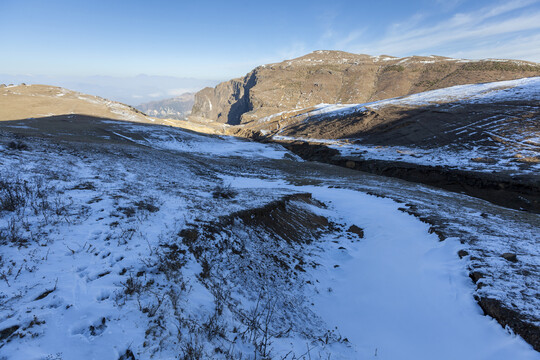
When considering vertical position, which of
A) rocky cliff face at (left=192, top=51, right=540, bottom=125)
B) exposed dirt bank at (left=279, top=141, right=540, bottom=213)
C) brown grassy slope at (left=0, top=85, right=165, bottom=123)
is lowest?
exposed dirt bank at (left=279, top=141, right=540, bottom=213)

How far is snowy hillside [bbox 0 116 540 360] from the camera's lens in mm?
3648

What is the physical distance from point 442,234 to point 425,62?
536 feet

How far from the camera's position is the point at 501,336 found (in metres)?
4.93

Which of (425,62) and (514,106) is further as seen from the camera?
(425,62)

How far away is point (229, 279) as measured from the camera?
5.80 metres

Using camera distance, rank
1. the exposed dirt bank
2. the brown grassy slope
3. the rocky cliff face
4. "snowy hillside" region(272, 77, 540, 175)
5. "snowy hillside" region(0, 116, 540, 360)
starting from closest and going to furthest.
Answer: "snowy hillside" region(0, 116, 540, 360)
the exposed dirt bank
"snowy hillside" region(272, 77, 540, 175)
the brown grassy slope
the rocky cliff face

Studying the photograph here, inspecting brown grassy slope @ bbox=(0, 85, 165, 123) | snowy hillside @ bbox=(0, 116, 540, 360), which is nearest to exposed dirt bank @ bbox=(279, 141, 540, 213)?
snowy hillside @ bbox=(0, 116, 540, 360)

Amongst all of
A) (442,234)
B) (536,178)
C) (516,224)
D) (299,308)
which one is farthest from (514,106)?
(299,308)

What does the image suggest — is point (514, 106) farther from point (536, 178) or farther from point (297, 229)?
point (297, 229)

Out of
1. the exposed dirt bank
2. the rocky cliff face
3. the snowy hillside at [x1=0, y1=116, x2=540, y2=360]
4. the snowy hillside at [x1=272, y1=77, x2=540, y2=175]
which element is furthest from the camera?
the rocky cliff face

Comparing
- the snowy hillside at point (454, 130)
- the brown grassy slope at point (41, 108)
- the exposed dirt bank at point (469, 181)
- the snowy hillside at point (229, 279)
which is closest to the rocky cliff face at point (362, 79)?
the snowy hillside at point (454, 130)

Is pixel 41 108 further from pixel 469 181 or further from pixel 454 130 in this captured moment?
pixel 454 130

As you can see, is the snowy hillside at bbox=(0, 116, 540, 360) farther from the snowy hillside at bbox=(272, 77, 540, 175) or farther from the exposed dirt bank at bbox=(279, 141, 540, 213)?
the snowy hillside at bbox=(272, 77, 540, 175)

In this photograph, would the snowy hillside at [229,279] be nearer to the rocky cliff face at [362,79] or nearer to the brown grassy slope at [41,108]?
the brown grassy slope at [41,108]
